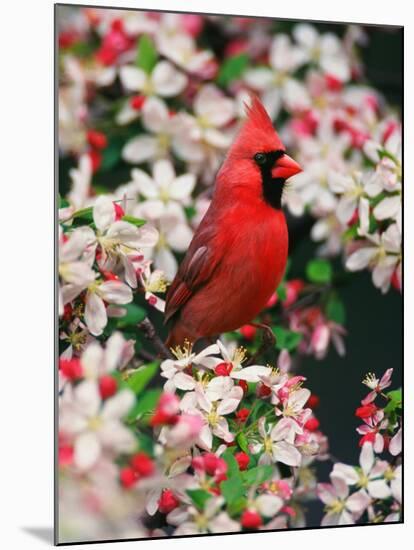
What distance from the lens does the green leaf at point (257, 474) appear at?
3.10m

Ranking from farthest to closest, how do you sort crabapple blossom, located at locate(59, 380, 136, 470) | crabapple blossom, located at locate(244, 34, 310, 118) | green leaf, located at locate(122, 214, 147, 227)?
crabapple blossom, located at locate(244, 34, 310, 118)
green leaf, located at locate(122, 214, 147, 227)
crabapple blossom, located at locate(59, 380, 136, 470)

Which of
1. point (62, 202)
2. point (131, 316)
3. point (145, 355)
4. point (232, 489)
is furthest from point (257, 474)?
point (62, 202)

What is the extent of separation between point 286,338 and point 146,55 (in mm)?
894

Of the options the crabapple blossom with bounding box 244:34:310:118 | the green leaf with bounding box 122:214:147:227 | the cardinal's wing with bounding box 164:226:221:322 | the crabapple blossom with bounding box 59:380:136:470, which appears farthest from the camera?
the crabapple blossom with bounding box 244:34:310:118

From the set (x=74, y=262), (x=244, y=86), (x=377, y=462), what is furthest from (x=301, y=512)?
(x=244, y=86)

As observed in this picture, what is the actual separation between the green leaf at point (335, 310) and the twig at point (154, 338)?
0.59 metres

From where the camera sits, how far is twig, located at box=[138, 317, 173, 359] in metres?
3.04

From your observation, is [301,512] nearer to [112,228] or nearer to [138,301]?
[138,301]

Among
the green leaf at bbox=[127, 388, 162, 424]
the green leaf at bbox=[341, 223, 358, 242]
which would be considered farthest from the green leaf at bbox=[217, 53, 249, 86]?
the green leaf at bbox=[127, 388, 162, 424]

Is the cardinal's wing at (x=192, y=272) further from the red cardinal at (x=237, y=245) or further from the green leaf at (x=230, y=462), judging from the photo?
the green leaf at (x=230, y=462)

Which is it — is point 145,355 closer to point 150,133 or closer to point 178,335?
point 178,335

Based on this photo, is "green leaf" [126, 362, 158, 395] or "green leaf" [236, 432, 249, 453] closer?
"green leaf" [126, 362, 158, 395]

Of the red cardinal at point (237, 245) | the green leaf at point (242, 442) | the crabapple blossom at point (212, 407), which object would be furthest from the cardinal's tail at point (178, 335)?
the green leaf at point (242, 442)

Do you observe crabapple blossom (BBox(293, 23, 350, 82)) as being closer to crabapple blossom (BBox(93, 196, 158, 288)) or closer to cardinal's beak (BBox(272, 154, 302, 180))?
cardinal's beak (BBox(272, 154, 302, 180))
